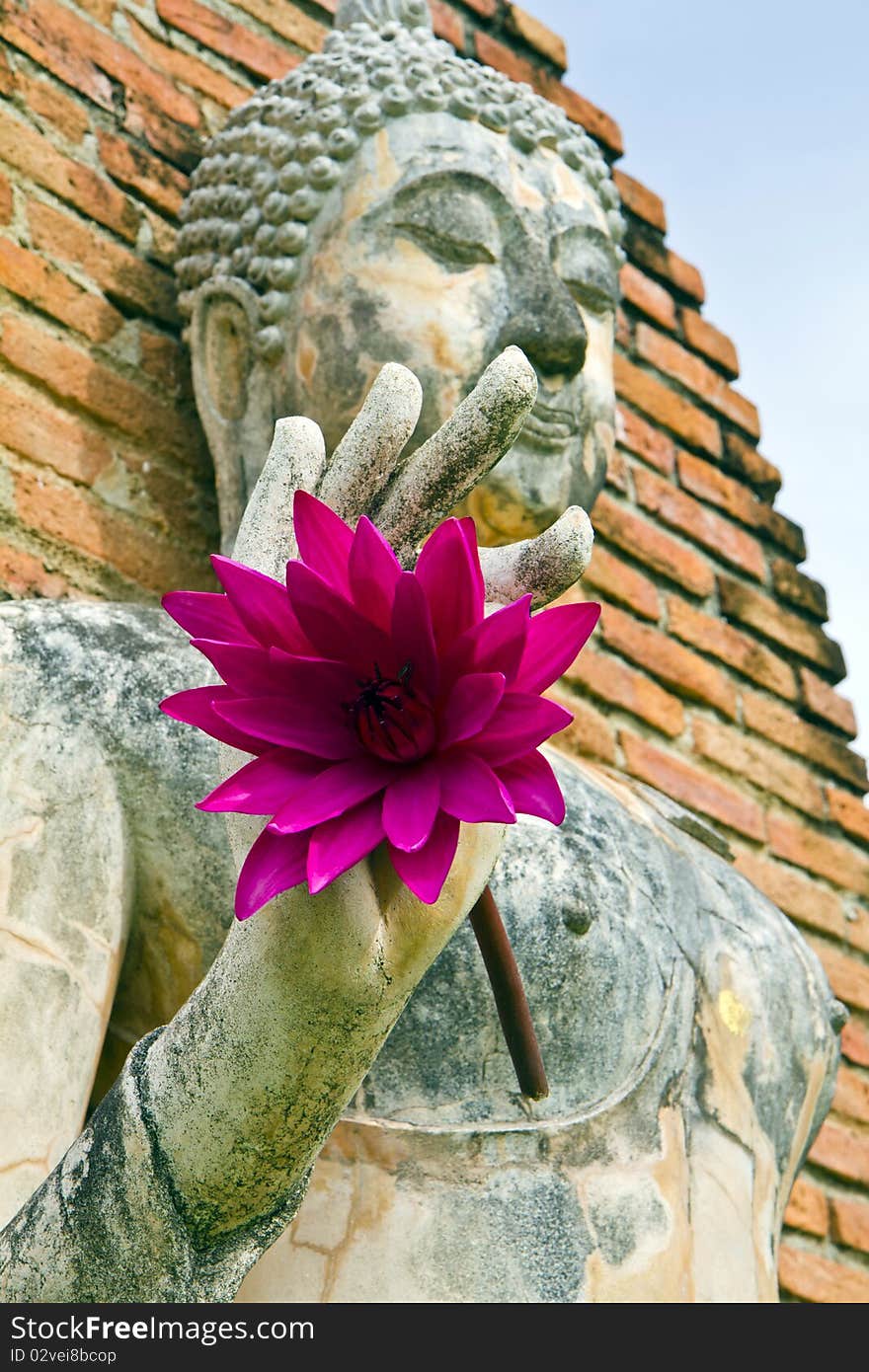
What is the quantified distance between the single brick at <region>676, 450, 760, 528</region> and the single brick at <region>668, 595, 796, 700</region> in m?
0.21

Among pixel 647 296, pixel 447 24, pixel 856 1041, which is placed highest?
pixel 447 24

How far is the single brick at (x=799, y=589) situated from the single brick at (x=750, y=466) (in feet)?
0.42

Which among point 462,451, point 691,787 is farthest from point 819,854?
point 462,451

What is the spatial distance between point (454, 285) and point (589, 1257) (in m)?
0.95

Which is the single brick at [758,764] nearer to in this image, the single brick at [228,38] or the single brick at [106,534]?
the single brick at [106,534]

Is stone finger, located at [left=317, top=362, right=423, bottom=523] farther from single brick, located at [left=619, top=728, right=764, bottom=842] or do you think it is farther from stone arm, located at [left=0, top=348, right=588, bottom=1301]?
single brick, located at [left=619, top=728, right=764, bottom=842]

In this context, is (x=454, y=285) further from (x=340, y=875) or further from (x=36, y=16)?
(x=340, y=875)

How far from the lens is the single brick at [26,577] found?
6.54 feet

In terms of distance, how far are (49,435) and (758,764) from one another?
50.2 inches

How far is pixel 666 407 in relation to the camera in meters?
3.10

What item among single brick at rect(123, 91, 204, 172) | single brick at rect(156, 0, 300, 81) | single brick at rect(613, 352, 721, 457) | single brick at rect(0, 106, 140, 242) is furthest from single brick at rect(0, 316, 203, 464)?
single brick at rect(613, 352, 721, 457)

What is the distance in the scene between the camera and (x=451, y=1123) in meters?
1.58

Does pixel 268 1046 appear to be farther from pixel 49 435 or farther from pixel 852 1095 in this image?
pixel 852 1095

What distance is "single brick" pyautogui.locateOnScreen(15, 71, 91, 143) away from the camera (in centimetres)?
227
